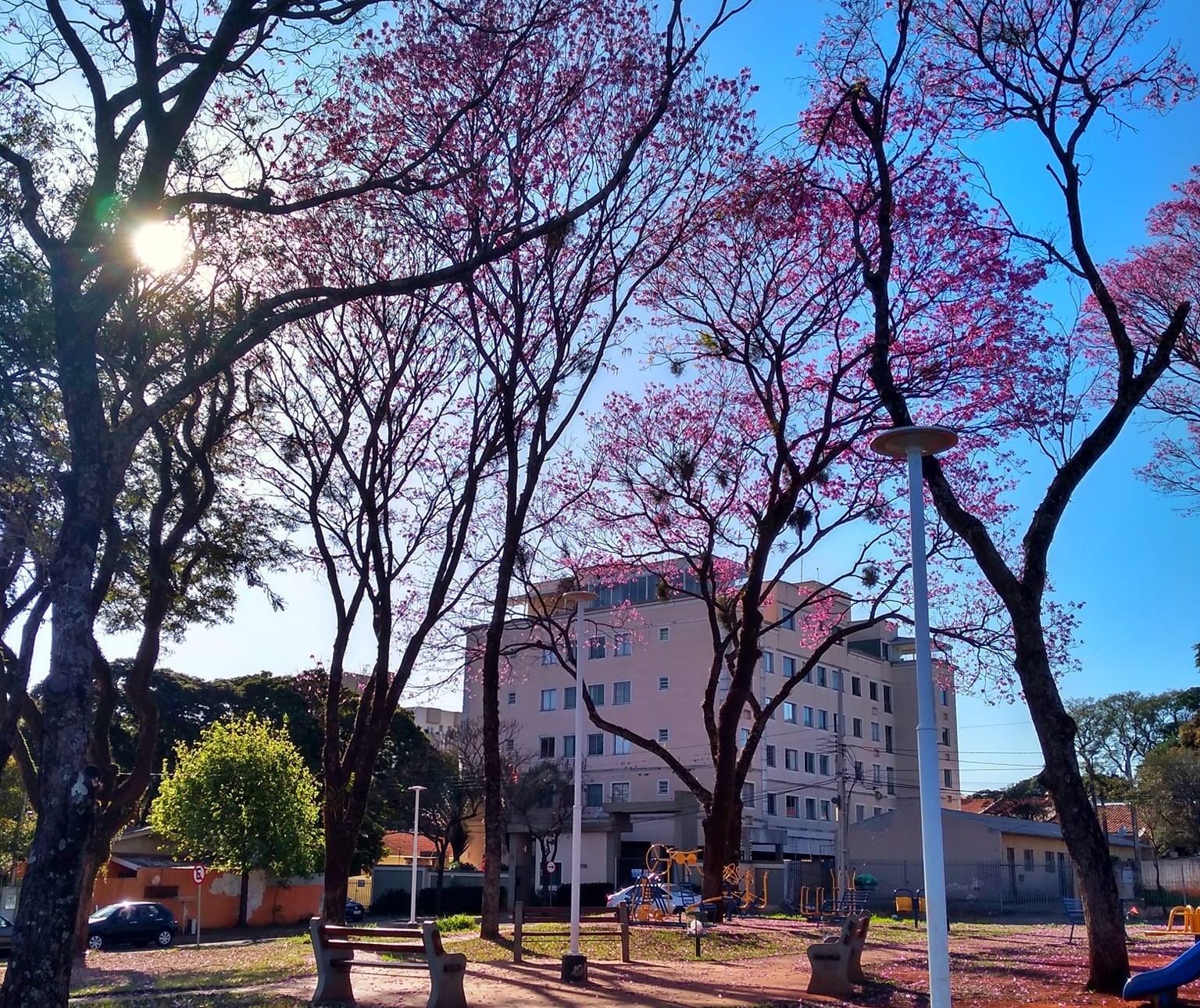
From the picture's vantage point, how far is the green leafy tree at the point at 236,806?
35438 mm

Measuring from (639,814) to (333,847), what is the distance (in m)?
33.5

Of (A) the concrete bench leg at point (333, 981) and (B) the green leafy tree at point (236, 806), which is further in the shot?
(B) the green leafy tree at point (236, 806)

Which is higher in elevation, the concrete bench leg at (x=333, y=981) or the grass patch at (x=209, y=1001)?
the concrete bench leg at (x=333, y=981)

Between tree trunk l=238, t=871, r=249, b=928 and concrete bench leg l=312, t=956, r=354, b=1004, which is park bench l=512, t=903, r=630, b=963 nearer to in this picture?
concrete bench leg l=312, t=956, r=354, b=1004

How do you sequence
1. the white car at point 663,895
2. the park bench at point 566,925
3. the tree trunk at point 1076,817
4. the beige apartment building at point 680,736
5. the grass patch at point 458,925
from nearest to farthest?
the tree trunk at point 1076,817
the park bench at point 566,925
the grass patch at point 458,925
the white car at point 663,895
the beige apartment building at point 680,736

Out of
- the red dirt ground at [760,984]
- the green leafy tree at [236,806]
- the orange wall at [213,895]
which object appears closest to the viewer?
the red dirt ground at [760,984]

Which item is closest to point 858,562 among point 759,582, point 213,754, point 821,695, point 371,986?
point 759,582

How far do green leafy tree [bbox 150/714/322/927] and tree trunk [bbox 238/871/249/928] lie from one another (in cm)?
226

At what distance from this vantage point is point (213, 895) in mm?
39375

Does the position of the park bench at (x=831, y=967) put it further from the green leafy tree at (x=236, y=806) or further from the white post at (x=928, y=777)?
the green leafy tree at (x=236, y=806)

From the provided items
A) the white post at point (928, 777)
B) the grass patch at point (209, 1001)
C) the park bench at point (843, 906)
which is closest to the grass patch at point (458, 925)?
the park bench at point (843, 906)

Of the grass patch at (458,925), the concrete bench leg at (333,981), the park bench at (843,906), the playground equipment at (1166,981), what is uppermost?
the playground equipment at (1166,981)

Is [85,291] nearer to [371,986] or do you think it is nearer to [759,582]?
[371,986]

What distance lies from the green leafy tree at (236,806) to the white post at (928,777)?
30.9 m
